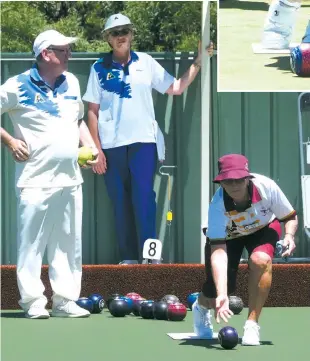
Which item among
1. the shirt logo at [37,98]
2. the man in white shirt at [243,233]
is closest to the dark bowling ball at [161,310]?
the man in white shirt at [243,233]

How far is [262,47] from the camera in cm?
1100

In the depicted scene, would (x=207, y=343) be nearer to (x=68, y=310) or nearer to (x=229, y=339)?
(x=229, y=339)

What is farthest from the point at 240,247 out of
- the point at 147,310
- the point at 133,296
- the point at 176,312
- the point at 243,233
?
the point at 133,296

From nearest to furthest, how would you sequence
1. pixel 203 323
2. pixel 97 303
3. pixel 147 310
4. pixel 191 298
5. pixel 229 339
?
pixel 229 339, pixel 203 323, pixel 147 310, pixel 97 303, pixel 191 298

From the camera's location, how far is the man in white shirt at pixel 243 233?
8383 millimetres

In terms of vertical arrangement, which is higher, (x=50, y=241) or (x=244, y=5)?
(x=244, y=5)

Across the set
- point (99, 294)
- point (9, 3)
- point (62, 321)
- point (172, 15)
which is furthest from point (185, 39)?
point (62, 321)

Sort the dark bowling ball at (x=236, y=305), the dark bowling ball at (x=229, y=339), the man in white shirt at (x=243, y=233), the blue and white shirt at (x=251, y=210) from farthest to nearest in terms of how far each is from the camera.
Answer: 1. the dark bowling ball at (x=236, y=305)
2. the blue and white shirt at (x=251, y=210)
3. the man in white shirt at (x=243, y=233)
4. the dark bowling ball at (x=229, y=339)

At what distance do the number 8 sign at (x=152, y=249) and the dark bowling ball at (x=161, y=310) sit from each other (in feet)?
3.75

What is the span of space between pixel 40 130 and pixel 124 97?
1358 millimetres

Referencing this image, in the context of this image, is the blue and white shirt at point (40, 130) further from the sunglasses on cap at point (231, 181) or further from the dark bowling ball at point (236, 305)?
the sunglasses on cap at point (231, 181)

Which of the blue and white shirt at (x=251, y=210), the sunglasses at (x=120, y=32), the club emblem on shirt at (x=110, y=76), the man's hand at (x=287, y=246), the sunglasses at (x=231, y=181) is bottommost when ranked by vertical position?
the man's hand at (x=287, y=246)

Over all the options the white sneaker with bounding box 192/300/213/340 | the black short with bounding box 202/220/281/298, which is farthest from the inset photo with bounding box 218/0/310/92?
the white sneaker with bounding box 192/300/213/340

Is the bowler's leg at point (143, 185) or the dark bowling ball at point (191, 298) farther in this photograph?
the bowler's leg at point (143, 185)
